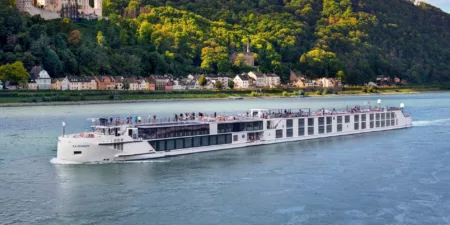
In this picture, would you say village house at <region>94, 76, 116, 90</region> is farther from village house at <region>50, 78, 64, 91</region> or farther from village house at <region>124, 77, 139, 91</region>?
village house at <region>50, 78, 64, 91</region>

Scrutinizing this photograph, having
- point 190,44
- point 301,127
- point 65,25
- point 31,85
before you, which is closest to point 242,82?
Result: point 190,44

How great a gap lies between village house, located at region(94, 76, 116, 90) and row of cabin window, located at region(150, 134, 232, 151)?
66421 mm

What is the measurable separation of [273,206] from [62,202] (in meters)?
8.29

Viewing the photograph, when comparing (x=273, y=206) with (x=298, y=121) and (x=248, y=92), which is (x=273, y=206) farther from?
(x=248, y=92)

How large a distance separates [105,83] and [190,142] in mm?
69754

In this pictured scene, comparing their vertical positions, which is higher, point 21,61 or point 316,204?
point 21,61

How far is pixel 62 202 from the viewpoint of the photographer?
81.5ft

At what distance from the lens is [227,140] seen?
128 ft

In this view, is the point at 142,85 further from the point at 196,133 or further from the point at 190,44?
the point at 196,133

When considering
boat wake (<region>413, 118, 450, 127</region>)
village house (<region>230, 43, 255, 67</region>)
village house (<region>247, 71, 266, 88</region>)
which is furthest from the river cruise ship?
village house (<region>230, 43, 255, 67</region>)

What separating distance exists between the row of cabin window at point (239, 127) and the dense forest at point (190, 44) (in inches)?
2602

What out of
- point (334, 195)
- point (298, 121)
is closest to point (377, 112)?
point (298, 121)

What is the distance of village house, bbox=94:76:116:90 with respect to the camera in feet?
337

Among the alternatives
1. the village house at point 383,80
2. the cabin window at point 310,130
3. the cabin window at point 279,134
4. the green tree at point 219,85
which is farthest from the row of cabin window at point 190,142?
the village house at point 383,80
